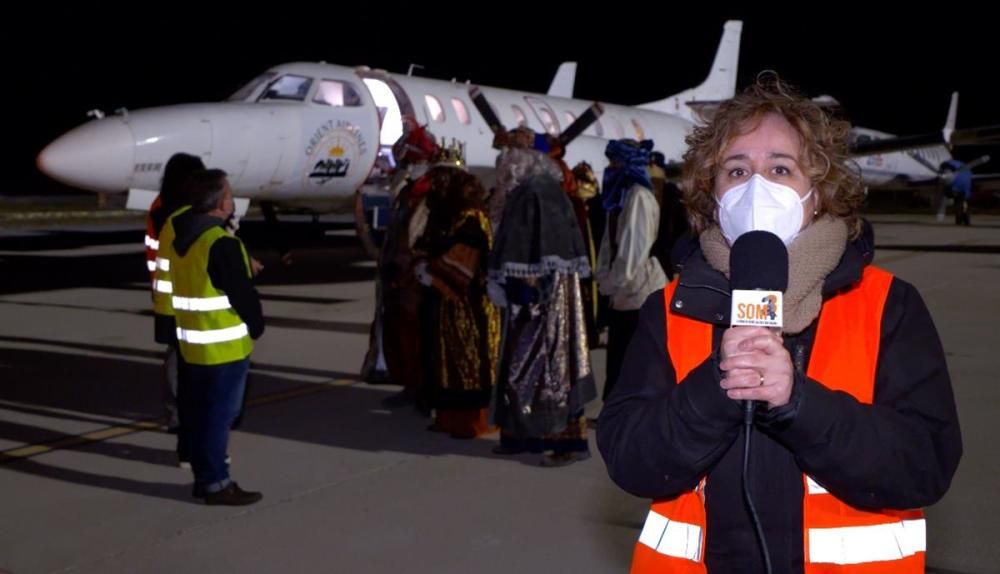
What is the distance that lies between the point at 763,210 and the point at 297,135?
12.3 meters

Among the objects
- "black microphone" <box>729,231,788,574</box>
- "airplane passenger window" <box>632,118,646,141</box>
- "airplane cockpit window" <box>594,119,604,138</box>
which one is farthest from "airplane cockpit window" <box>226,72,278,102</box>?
"black microphone" <box>729,231,788,574</box>

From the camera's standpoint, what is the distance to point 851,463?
177 cm

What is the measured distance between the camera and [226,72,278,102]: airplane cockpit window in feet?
45.6

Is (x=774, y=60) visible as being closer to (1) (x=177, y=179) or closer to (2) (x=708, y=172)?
(1) (x=177, y=179)

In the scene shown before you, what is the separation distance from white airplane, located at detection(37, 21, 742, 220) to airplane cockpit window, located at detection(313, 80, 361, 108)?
0.05 ft

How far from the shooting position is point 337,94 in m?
14.2

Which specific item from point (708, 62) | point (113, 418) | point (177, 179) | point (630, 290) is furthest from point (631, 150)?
point (708, 62)

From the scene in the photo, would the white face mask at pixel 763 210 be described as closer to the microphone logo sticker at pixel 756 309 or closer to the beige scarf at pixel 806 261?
the beige scarf at pixel 806 261

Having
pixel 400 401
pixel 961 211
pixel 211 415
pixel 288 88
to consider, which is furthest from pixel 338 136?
pixel 961 211

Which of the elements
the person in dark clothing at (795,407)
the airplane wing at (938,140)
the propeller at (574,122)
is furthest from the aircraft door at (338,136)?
the person in dark clothing at (795,407)

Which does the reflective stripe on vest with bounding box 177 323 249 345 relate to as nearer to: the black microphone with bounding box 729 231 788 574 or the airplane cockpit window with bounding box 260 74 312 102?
the black microphone with bounding box 729 231 788 574

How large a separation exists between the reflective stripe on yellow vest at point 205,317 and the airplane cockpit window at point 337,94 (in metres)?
9.10

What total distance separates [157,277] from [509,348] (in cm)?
218

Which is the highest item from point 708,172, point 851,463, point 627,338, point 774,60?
point 774,60
